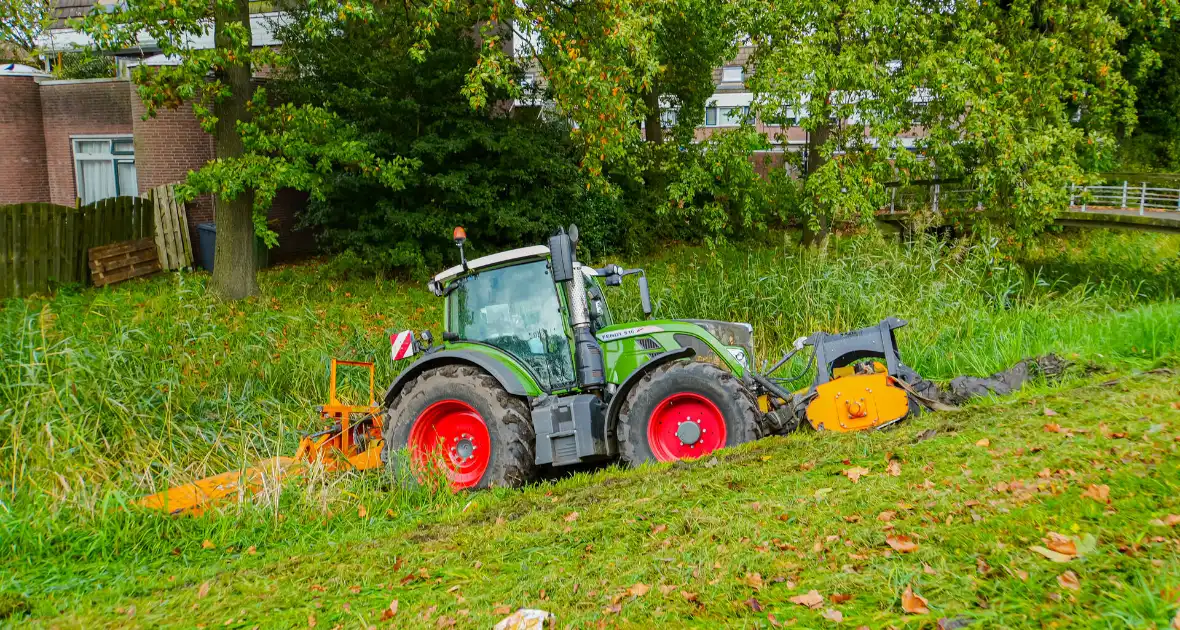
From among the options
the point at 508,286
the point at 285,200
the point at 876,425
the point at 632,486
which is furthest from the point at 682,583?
the point at 285,200

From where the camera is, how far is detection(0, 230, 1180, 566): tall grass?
6621mm

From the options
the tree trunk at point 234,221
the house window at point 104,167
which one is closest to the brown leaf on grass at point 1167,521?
the tree trunk at point 234,221

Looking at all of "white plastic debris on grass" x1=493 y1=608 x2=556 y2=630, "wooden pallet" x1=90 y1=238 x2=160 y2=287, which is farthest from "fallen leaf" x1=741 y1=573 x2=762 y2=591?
"wooden pallet" x1=90 y1=238 x2=160 y2=287

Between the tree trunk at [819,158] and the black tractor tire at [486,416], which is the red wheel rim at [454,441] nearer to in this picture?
the black tractor tire at [486,416]

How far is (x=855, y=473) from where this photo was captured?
18.6ft

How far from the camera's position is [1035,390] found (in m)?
7.54

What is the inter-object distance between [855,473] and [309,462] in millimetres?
4003

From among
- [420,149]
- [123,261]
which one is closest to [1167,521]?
[420,149]

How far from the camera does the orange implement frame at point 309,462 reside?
21.3 feet

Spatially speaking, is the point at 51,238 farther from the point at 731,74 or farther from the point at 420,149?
the point at 731,74

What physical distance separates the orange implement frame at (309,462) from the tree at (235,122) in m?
5.46

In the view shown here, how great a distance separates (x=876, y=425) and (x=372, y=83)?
35.5ft

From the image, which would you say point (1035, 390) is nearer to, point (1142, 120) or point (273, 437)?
point (273, 437)

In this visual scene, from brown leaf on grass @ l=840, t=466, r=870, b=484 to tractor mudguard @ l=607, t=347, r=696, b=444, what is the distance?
1.65 meters
